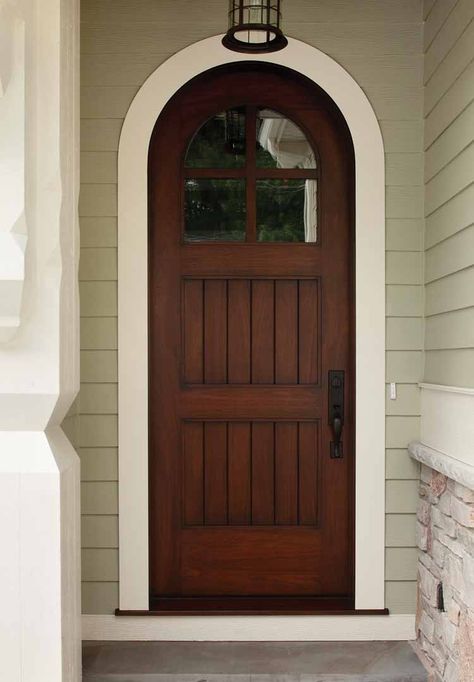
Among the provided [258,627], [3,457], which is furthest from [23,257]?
[258,627]

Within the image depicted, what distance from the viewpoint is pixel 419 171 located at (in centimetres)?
336

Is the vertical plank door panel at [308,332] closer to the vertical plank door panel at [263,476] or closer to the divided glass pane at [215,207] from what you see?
the vertical plank door panel at [263,476]

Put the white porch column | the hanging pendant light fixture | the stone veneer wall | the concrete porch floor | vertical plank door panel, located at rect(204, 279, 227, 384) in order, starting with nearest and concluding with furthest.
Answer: the white porch column, the stone veneer wall, the hanging pendant light fixture, the concrete porch floor, vertical plank door panel, located at rect(204, 279, 227, 384)

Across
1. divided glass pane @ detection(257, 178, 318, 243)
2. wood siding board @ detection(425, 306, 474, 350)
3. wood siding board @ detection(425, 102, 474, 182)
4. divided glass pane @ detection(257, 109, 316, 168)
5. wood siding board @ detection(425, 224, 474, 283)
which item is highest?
divided glass pane @ detection(257, 109, 316, 168)

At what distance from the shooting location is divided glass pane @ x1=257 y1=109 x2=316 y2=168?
3434mm

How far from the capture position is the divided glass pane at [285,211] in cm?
343

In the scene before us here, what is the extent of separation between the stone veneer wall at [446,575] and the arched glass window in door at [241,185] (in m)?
1.25

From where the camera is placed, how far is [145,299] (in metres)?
3.33

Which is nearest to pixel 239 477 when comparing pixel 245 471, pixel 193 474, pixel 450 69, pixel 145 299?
pixel 245 471

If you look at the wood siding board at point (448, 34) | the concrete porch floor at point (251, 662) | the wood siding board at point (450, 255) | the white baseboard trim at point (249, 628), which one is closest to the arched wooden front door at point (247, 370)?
the white baseboard trim at point (249, 628)

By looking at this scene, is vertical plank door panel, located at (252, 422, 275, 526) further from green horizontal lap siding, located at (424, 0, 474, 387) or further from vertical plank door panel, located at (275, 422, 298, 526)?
green horizontal lap siding, located at (424, 0, 474, 387)

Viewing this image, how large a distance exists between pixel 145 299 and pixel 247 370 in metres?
0.56

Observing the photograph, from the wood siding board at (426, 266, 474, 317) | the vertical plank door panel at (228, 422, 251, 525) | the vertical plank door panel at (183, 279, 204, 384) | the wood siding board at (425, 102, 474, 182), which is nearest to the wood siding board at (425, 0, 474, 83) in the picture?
the wood siding board at (425, 102, 474, 182)

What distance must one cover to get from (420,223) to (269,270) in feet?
2.30
